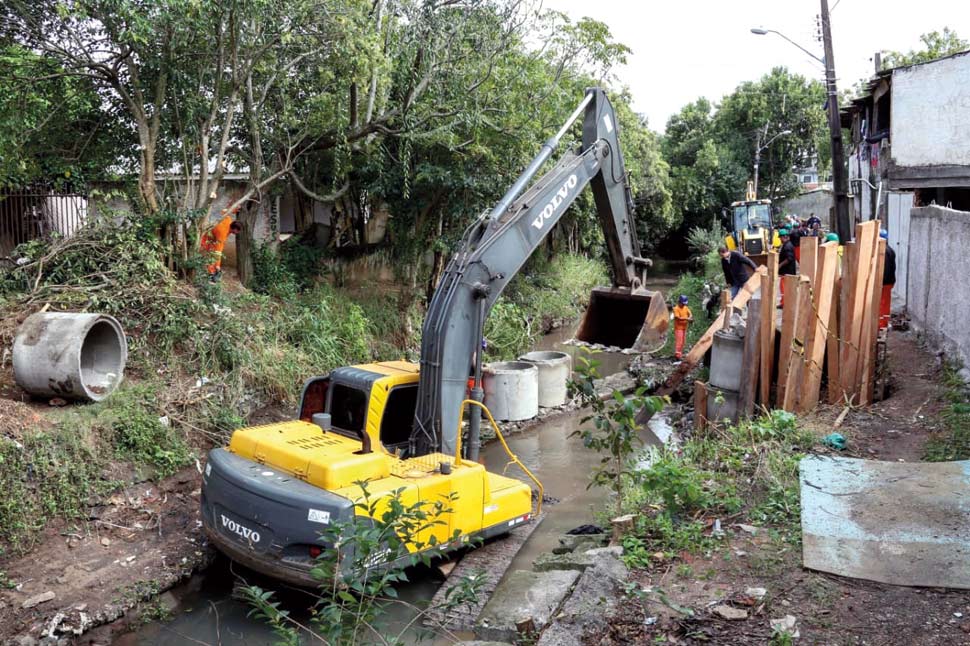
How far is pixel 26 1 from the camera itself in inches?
384

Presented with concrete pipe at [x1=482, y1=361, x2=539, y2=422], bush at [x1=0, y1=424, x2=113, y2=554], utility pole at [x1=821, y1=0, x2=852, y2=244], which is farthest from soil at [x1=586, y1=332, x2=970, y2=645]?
utility pole at [x1=821, y1=0, x2=852, y2=244]

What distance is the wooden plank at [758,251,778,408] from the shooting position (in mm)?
8914

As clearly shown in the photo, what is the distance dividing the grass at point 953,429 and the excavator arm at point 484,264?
161 inches

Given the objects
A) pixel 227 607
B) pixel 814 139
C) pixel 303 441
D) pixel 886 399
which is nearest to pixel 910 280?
pixel 886 399

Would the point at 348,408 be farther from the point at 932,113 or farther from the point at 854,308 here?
the point at 932,113

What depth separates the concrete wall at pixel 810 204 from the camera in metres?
37.5

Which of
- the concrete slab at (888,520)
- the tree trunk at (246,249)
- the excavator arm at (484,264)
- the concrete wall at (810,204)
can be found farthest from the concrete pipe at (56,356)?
the concrete wall at (810,204)

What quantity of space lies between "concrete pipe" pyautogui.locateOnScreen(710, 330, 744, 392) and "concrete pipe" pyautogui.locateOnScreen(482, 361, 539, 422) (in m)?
2.81

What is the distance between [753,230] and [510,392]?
14.3m

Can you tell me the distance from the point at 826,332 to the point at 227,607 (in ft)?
22.0

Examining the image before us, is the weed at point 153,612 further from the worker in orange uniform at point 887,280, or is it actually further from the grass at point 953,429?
the worker in orange uniform at point 887,280

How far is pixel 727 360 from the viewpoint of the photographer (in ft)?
32.7

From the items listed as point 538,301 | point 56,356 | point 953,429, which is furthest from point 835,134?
point 56,356

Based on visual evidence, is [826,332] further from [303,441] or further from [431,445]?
[303,441]
